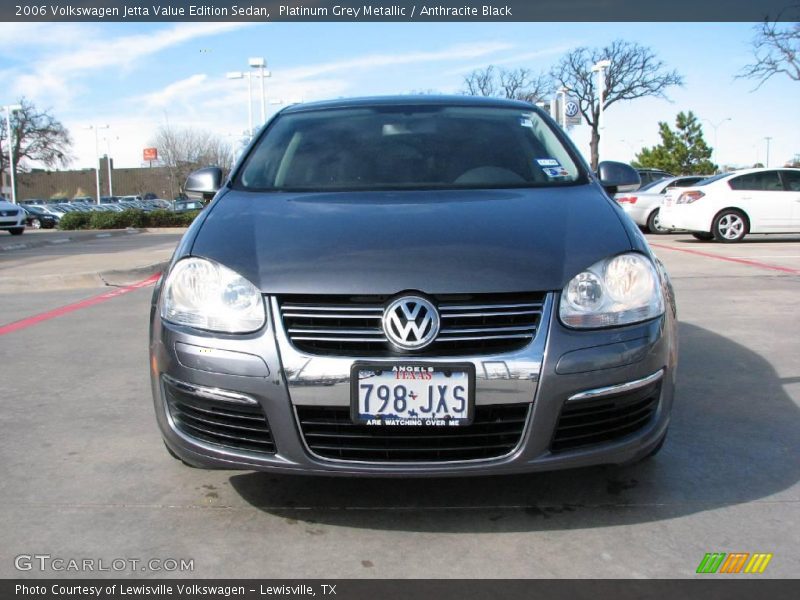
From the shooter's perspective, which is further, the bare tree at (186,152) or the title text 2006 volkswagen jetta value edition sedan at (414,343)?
the bare tree at (186,152)

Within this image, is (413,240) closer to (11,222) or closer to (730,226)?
(730,226)

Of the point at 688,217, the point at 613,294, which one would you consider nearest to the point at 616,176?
the point at 613,294

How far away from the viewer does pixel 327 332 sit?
2.43 meters

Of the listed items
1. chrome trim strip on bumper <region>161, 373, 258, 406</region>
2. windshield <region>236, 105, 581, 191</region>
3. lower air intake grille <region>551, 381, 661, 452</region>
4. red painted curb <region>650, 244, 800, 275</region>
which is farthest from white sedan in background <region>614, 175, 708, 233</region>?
chrome trim strip on bumper <region>161, 373, 258, 406</region>

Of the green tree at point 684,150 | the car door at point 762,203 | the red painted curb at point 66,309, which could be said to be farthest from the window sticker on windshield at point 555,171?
the green tree at point 684,150

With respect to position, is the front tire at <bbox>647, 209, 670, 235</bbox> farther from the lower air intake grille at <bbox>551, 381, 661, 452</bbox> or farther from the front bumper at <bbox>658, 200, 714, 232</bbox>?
the lower air intake grille at <bbox>551, 381, 661, 452</bbox>

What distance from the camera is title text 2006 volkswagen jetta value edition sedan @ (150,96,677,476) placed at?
2.39m

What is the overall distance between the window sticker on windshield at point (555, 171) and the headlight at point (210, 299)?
1563 millimetres

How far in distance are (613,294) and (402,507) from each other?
1.01 m

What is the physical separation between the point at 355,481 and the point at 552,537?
81cm

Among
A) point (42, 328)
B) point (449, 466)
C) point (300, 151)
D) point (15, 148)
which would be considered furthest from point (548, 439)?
point (15, 148)

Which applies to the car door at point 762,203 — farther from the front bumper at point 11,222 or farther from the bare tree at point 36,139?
the bare tree at point 36,139

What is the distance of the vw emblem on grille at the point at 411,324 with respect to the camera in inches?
94.0

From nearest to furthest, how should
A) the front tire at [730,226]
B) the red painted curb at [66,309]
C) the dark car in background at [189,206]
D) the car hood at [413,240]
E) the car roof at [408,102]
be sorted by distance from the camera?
the car hood at [413,240], the car roof at [408,102], the red painted curb at [66,309], the front tire at [730,226], the dark car in background at [189,206]
